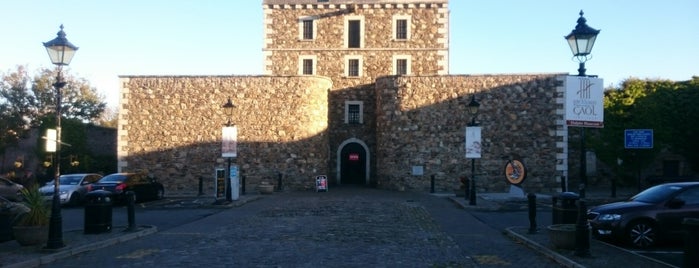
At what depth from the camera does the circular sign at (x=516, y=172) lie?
25203 mm

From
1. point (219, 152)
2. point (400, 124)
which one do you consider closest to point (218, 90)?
point (219, 152)

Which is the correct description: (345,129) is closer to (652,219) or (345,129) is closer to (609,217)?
(609,217)

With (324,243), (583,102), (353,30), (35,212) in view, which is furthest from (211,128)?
(583,102)

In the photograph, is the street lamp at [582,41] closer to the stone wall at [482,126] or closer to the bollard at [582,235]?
the bollard at [582,235]

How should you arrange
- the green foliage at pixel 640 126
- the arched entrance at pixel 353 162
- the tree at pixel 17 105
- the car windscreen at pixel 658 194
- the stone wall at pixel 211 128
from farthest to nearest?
the tree at pixel 17 105 < the arched entrance at pixel 353 162 < the stone wall at pixel 211 128 < the green foliage at pixel 640 126 < the car windscreen at pixel 658 194

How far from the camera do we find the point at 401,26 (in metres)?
35.7

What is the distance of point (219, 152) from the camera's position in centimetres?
3077

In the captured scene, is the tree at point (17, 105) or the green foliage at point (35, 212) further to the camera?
the tree at point (17, 105)

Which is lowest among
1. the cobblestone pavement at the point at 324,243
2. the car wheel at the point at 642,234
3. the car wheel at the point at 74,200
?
the car wheel at the point at 74,200

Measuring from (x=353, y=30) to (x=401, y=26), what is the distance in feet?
9.53

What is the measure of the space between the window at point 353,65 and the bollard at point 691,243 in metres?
28.8

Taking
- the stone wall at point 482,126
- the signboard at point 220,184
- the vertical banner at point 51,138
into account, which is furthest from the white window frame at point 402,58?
the vertical banner at point 51,138

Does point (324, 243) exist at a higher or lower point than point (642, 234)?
lower

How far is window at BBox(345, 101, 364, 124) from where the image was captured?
33844mm
